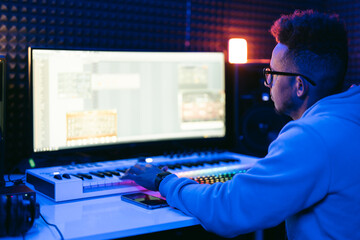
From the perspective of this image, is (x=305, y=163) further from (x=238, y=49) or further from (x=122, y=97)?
(x=238, y=49)

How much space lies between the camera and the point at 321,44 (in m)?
1.18

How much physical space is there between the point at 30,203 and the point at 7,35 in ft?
3.21

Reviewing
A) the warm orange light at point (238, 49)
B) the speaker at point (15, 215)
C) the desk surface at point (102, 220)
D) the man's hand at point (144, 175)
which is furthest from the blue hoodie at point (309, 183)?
the warm orange light at point (238, 49)

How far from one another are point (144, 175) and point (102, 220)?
0.25 m

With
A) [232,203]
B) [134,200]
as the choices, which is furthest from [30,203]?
[232,203]

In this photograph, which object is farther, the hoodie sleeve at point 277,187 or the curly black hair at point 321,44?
the curly black hair at point 321,44

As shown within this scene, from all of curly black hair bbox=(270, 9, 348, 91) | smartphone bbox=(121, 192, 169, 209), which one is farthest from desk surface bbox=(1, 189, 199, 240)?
→ curly black hair bbox=(270, 9, 348, 91)

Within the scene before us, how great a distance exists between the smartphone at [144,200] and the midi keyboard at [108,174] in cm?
8

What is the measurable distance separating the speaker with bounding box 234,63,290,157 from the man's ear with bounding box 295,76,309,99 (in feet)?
2.93

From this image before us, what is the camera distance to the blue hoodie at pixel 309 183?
1.04m

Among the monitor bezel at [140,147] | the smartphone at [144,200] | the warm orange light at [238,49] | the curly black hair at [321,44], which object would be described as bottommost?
the smartphone at [144,200]

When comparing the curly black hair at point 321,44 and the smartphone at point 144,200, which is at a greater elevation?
the curly black hair at point 321,44

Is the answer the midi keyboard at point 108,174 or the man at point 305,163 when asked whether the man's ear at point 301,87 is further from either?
the midi keyboard at point 108,174

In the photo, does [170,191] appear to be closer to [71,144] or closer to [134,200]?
[134,200]
